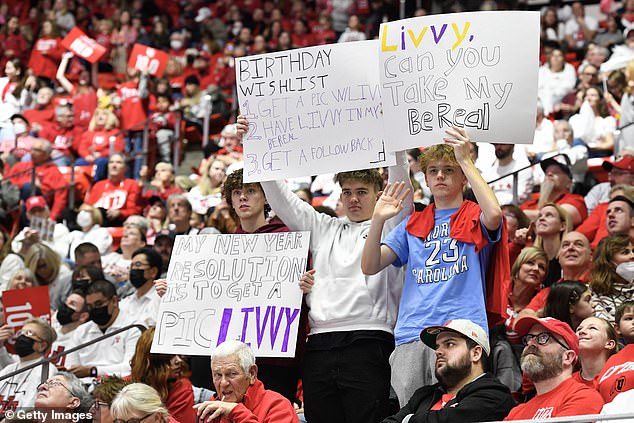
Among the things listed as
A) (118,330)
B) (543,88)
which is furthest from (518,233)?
(543,88)

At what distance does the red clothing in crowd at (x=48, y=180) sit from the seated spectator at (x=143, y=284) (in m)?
4.79

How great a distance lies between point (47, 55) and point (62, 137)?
346cm

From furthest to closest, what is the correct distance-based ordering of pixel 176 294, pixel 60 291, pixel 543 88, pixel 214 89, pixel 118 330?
pixel 214 89 < pixel 543 88 < pixel 60 291 < pixel 118 330 < pixel 176 294

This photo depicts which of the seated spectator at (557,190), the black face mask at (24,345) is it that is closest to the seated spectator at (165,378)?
the black face mask at (24,345)

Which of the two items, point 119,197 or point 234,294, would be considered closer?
point 234,294

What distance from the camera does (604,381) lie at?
506cm

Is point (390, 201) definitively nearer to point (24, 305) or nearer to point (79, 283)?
point (24, 305)

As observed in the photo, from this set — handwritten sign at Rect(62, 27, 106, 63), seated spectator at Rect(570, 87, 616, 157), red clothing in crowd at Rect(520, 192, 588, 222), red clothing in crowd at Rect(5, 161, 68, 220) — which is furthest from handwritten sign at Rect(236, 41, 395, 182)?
handwritten sign at Rect(62, 27, 106, 63)

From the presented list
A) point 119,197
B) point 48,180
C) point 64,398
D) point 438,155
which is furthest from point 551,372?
point 48,180

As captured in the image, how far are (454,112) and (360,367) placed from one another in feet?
4.14

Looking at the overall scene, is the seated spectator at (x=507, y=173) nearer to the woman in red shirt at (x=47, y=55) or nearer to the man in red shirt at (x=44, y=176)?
the man in red shirt at (x=44, y=176)

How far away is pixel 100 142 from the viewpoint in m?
13.9

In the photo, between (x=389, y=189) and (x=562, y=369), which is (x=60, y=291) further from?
(x=562, y=369)

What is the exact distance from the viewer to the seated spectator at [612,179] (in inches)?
329
